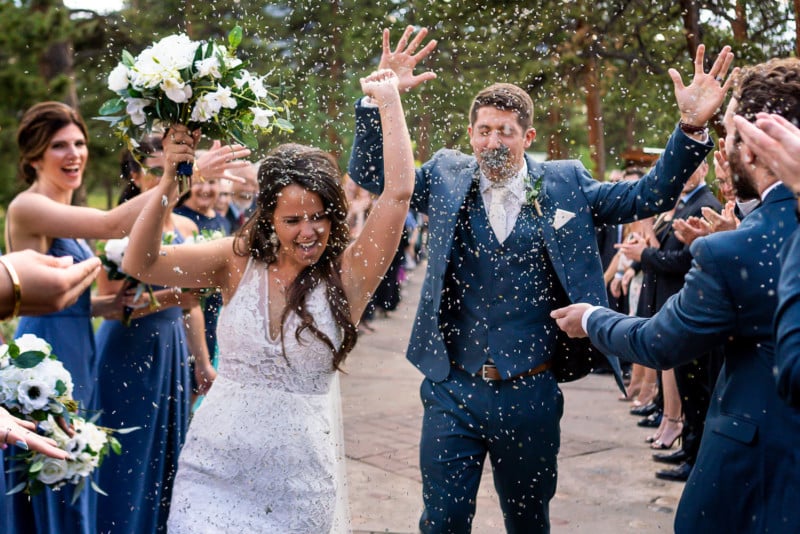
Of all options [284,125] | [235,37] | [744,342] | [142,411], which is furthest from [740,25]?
[142,411]

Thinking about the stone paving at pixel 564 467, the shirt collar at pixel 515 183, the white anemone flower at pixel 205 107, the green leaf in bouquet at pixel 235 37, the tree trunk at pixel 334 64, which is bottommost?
the stone paving at pixel 564 467

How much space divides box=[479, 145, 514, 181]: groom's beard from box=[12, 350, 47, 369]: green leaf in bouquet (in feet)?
6.65

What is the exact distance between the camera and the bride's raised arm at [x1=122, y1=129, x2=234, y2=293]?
130 inches

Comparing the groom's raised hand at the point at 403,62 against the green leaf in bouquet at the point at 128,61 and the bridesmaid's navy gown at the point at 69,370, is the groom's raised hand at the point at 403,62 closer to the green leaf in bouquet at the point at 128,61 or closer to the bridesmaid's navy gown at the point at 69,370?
the green leaf in bouquet at the point at 128,61

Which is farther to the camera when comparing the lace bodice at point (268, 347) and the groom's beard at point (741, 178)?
the lace bodice at point (268, 347)

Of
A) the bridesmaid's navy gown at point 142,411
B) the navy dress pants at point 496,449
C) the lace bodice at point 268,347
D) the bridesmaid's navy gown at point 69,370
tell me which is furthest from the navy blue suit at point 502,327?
the bridesmaid's navy gown at point 69,370

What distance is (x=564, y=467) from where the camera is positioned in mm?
6527

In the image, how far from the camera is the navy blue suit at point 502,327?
3.84m

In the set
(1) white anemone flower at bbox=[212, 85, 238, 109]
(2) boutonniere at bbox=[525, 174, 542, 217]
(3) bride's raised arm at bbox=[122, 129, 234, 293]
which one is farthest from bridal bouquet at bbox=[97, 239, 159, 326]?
(2) boutonniere at bbox=[525, 174, 542, 217]

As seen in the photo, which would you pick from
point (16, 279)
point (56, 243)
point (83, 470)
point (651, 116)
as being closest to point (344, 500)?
point (83, 470)

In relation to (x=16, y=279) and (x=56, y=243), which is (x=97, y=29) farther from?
(x=16, y=279)

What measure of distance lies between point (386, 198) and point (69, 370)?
7.55 feet

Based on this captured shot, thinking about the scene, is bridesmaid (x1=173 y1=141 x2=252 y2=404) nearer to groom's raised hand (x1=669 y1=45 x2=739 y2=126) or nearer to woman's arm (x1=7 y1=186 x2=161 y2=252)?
woman's arm (x1=7 y1=186 x2=161 y2=252)

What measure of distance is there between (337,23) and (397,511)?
17.8ft
